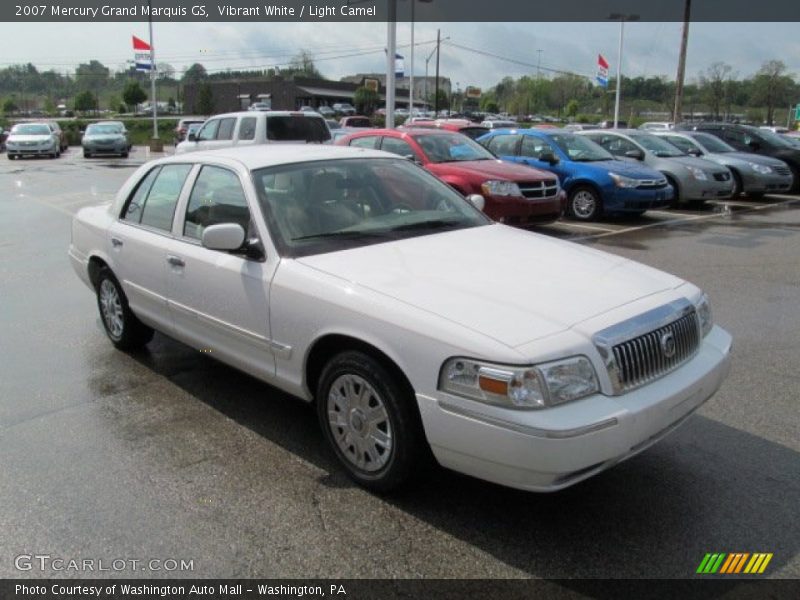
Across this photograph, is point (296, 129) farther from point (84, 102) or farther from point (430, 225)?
point (84, 102)

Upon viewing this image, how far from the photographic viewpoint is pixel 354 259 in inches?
147

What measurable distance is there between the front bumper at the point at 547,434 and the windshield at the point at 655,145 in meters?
13.0

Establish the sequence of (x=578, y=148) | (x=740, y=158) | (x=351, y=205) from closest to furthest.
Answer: (x=351, y=205)
(x=578, y=148)
(x=740, y=158)

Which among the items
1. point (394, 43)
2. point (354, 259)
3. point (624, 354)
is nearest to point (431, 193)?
point (354, 259)

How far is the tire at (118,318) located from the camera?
5.44 meters

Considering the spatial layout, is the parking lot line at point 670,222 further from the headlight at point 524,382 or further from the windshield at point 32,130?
the windshield at point 32,130

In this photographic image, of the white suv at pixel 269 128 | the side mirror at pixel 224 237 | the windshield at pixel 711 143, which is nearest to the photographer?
the side mirror at pixel 224 237

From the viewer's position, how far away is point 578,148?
43.4ft

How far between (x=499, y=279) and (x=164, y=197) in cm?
270

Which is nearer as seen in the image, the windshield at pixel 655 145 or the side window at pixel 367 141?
the side window at pixel 367 141

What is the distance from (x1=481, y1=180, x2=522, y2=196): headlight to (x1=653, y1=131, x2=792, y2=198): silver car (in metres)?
8.05

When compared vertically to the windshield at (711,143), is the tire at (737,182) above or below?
below

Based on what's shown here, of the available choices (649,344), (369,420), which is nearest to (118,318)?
(369,420)

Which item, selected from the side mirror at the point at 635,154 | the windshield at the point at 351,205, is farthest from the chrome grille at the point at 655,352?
the side mirror at the point at 635,154
